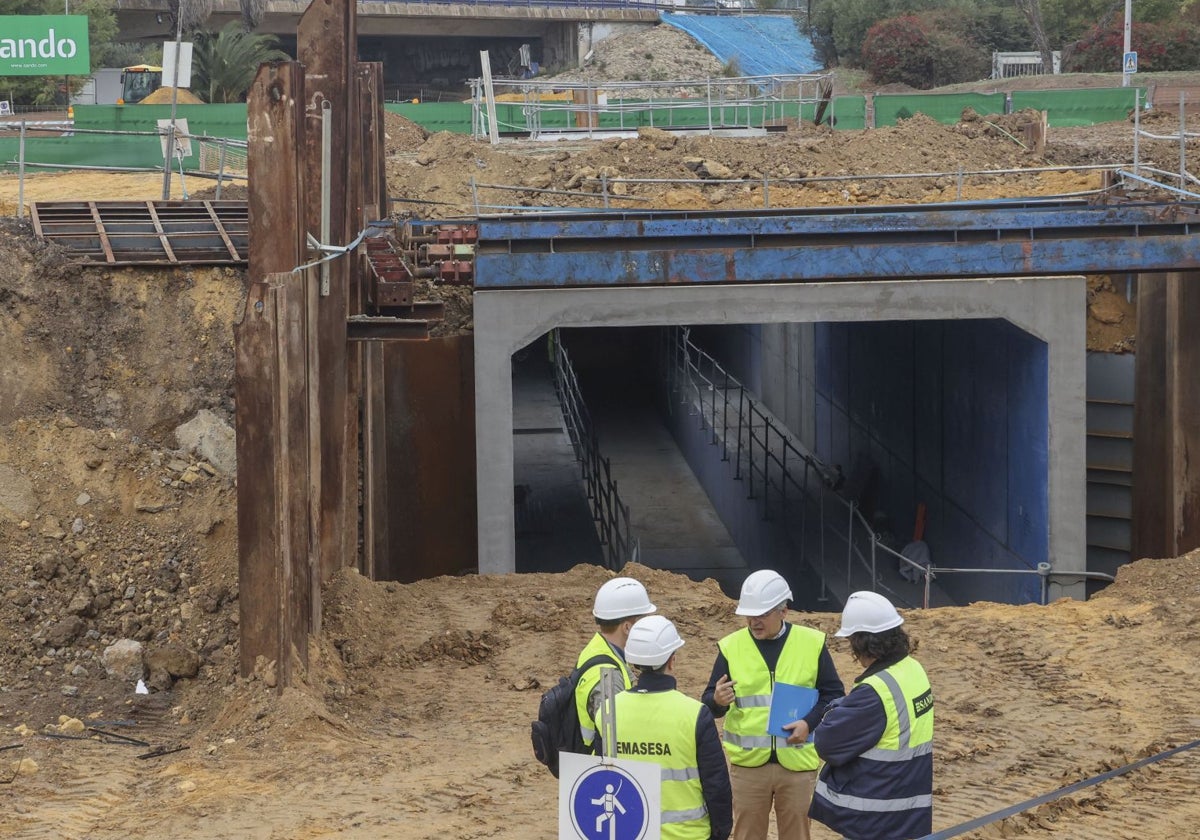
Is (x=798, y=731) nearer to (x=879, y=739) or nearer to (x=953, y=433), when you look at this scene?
(x=879, y=739)

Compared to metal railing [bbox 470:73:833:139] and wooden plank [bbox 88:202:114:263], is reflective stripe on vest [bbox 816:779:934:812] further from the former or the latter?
metal railing [bbox 470:73:833:139]

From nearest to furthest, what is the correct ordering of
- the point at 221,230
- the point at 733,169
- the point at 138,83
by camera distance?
the point at 221,230, the point at 733,169, the point at 138,83

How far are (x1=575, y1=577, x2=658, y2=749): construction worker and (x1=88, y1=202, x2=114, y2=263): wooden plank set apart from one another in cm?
801

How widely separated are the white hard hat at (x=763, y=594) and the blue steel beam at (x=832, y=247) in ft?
29.8

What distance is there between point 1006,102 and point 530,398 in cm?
1288

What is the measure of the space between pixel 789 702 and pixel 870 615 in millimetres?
684

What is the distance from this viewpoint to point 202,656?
364 inches

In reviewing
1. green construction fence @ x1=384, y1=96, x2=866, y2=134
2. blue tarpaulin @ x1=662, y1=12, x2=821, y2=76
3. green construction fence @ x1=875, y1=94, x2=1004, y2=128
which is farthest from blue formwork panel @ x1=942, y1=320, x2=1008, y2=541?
blue tarpaulin @ x1=662, y1=12, x2=821, y2=76

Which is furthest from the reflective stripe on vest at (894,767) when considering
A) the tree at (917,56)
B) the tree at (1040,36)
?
the tree at (917,56)

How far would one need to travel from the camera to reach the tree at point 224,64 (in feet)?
143

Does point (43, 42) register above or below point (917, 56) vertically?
below

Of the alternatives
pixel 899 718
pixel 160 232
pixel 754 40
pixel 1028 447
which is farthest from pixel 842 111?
pixel 899 718

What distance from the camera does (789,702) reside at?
596 centimetres

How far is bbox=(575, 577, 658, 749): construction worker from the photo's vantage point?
575 centimetres
